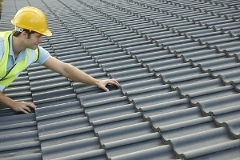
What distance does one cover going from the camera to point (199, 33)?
4766 mm

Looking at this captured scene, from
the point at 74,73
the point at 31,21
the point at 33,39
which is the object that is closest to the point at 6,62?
the point at 33,39

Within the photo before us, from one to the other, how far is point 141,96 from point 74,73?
787mm

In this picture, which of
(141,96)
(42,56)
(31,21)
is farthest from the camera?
(42,56)

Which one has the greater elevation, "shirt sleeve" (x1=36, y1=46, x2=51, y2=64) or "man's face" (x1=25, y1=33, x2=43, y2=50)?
"man's face" (x1=25, y1=33, x2=43, y2=50)

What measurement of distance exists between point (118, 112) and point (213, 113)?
841mm

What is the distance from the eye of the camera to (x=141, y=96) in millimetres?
3355

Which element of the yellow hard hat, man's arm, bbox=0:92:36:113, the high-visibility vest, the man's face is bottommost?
man's arm, bbox=0:92:36:113

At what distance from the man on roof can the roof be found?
0.39 feet

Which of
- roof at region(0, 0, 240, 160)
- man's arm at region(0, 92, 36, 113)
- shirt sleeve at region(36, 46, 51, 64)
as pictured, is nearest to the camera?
roof at region(0, 0, 240, 160)

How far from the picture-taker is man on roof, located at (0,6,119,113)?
324cm

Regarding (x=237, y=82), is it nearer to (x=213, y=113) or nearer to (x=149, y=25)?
(x=213, y=113)

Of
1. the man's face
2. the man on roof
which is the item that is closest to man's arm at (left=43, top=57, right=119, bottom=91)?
the man on roof

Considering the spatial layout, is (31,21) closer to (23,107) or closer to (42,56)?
(42,56)

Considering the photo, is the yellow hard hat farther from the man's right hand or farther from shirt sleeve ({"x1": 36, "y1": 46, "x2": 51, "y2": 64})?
the man's right hand
